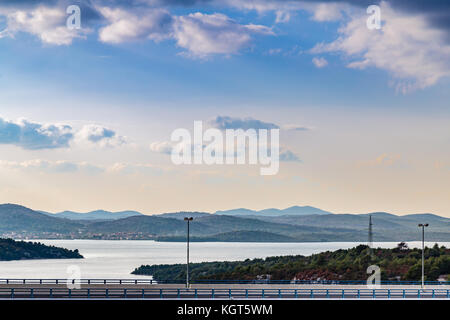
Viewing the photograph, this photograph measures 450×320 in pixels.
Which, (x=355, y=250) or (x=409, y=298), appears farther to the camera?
(x=355, y=250)

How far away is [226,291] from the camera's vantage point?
2347 inches
